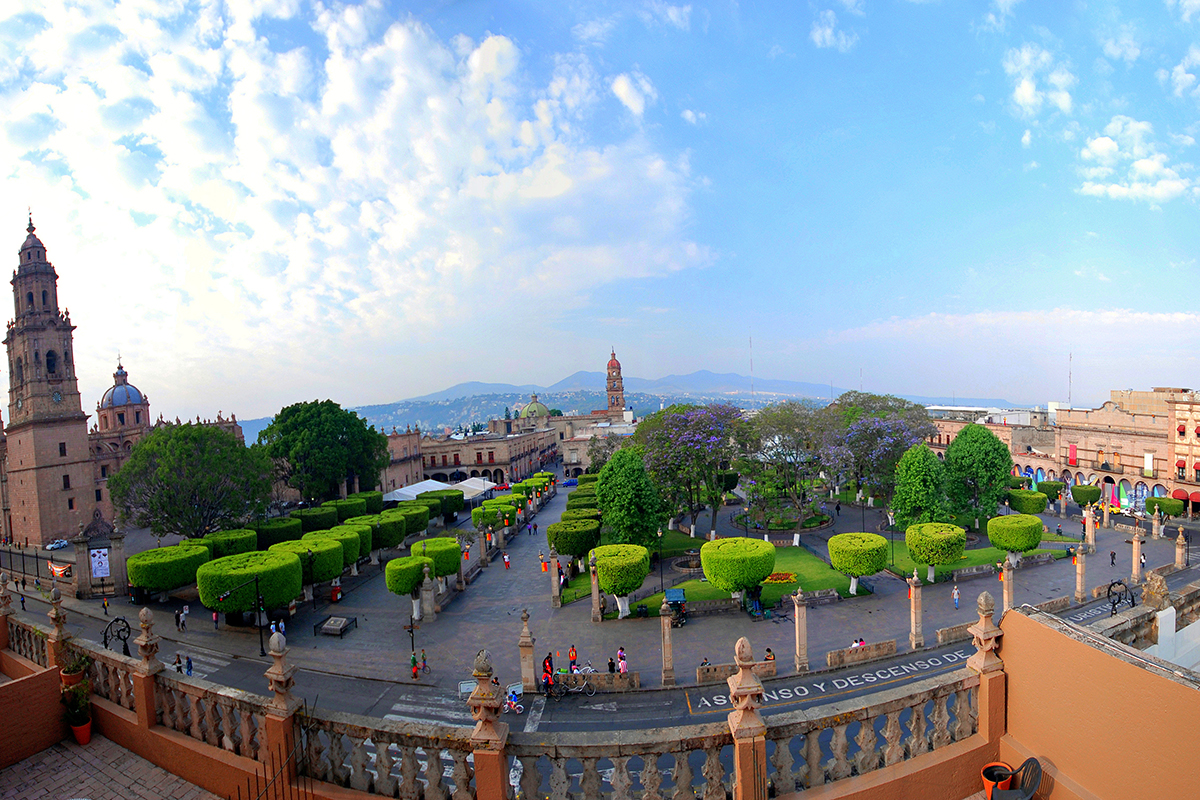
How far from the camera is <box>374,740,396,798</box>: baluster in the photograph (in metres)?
6.27

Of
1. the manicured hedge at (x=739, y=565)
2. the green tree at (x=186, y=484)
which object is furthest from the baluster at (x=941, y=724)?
the green tree at (x=186, y=484)

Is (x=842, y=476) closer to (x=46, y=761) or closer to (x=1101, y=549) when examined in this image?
(x=1101, y=549)

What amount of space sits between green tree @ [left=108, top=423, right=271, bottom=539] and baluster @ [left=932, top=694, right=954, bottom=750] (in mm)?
41738

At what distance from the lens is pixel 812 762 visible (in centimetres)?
618

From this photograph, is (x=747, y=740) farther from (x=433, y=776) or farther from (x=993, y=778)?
(x=433, y=776)

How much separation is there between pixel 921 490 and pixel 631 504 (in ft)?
61.8

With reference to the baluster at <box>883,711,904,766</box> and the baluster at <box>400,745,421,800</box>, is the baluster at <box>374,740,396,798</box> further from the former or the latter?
the baluster at <box>883,711,904,766</box>

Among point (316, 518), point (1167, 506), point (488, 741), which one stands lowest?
point (1167, 506)

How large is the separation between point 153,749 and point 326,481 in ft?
164

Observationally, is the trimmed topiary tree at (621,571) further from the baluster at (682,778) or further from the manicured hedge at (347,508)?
the manicured hedge at (347,508)

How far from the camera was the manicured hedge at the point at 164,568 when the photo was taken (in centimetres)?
2908

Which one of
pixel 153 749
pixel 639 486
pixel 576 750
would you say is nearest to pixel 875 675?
pixel 639 486

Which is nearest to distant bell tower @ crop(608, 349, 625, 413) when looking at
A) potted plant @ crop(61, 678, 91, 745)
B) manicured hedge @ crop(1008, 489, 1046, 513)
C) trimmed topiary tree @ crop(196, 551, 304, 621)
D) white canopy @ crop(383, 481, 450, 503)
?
white canopy @ crop(383, 481, 450, 503)

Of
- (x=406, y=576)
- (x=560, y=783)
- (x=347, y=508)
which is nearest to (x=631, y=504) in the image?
(x=406, y=576)
